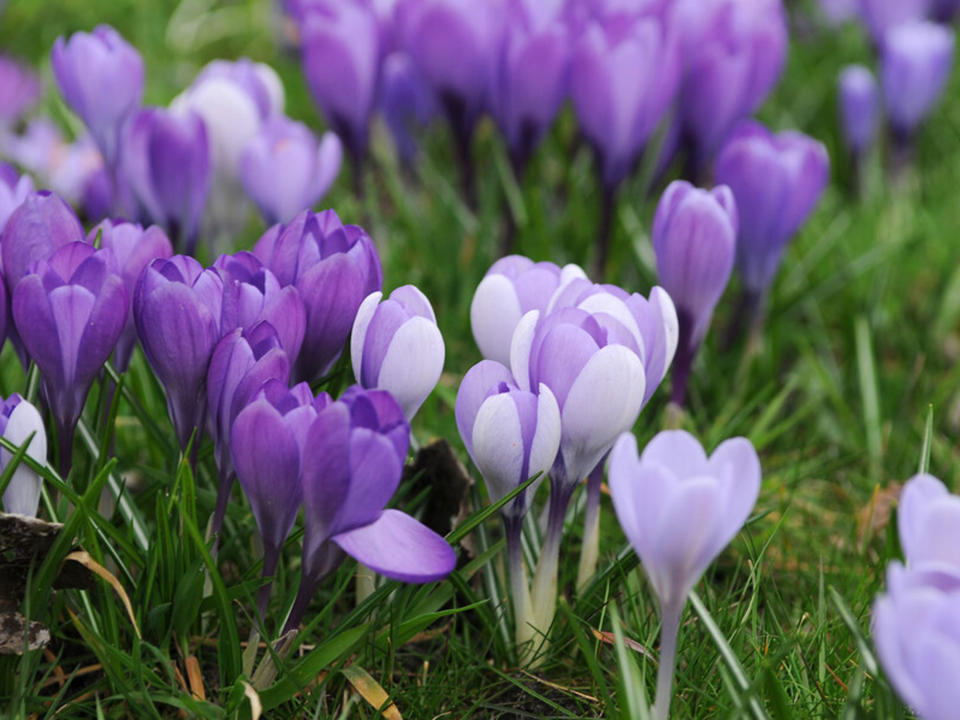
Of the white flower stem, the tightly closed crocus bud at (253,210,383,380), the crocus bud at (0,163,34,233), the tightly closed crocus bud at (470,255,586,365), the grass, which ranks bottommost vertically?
the grass

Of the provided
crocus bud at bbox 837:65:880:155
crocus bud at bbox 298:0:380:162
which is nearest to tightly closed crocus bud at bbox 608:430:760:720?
crocus bud at bbox 298:0:380:162

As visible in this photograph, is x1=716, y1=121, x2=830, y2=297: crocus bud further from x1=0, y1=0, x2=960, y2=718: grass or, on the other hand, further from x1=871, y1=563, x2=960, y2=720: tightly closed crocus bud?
x1=871, y1=563, x2=960, y2=720: tightly closed crocus bud

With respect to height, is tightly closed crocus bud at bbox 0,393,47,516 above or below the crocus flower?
above

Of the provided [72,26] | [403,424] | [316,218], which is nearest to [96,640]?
[403,424]

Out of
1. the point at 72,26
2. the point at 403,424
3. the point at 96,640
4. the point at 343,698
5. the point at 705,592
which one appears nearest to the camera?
the point at 403,424

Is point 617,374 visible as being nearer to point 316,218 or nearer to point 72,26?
point 316,218

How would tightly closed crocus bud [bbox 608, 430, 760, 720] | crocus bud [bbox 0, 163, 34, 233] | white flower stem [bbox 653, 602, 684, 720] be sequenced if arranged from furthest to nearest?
crocus bud [bbox 0, 163, 34, 233], white flower stem [bbox 653, 602, 684, 720], tightly closed crocus bud [bbox 608, 430, 760, 720]

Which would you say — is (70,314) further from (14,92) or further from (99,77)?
(14,92)
